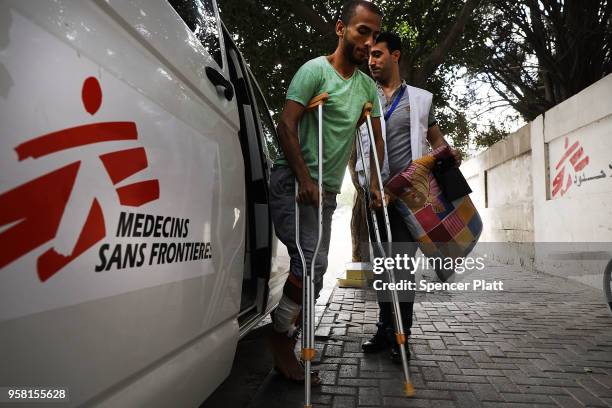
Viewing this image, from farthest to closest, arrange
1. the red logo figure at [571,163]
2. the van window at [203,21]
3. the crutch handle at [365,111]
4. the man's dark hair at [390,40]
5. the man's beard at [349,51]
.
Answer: the red logo figure at [571,163] < the man's dark hair at [390,40] < the crutch handle at [365,111] < the man's beard at [349,51] < the van window at [203,21]

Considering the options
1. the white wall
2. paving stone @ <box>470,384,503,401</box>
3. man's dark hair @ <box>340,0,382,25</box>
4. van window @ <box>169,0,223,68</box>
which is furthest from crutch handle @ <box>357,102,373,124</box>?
the white wall

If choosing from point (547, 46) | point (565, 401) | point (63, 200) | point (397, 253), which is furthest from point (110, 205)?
point (547, 46)

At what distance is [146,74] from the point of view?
1411 mm

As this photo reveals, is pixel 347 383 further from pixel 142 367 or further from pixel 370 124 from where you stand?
pixel 142 367

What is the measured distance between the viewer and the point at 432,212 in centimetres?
312

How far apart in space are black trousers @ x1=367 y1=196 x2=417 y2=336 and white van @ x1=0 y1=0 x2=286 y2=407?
4.72ft

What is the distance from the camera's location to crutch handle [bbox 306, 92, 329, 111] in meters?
2.55

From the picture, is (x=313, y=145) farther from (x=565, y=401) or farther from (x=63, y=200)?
(x=565, y=401)

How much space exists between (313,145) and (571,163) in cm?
599

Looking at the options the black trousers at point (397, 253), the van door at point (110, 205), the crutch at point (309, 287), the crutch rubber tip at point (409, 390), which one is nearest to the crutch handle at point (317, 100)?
the crutch at point (309, 287)

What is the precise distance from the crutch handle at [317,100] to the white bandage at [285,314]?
1.07 meters

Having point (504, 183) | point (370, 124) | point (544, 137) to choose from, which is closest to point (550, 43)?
point (504, 183)

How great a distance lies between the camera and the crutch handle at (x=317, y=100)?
2553mm

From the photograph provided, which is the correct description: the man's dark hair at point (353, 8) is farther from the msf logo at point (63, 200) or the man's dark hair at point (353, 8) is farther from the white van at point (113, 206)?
the msf logo at point (63, 200)
